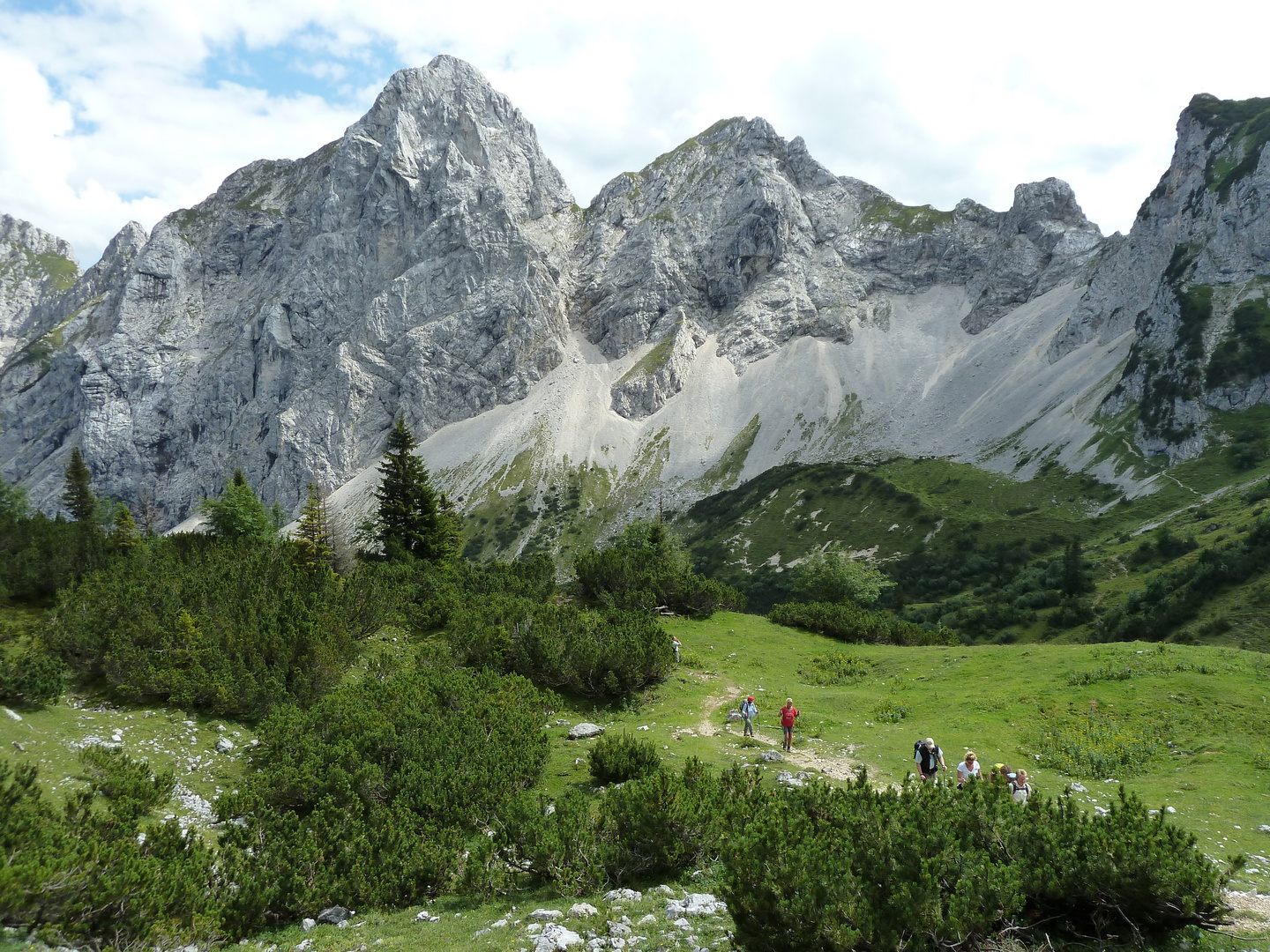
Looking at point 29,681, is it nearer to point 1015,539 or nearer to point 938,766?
point 938,766

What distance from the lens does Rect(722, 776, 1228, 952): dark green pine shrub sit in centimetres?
795

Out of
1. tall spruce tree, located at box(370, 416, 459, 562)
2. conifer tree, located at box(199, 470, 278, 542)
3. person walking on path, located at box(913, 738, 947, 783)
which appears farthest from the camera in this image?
conifer tree, located at box(199, 470, 278, 542)

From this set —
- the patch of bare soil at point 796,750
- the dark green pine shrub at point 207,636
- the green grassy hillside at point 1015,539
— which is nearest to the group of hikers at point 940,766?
the patch of bare soil at point 796,750

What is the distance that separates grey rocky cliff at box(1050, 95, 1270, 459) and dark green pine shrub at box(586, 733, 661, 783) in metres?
140

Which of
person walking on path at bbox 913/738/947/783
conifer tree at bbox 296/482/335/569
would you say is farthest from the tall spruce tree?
person walking on path at bbox 913/738/947/783

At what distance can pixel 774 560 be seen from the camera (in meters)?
132

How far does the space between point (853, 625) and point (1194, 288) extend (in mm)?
151804

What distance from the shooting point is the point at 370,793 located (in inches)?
604

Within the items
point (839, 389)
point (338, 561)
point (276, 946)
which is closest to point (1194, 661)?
point (276, 946)

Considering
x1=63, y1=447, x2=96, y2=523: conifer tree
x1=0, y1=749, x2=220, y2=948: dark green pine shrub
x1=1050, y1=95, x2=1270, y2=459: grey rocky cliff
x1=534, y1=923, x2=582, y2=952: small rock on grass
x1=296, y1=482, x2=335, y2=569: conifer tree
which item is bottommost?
x1=534, y1=923, x2=582, y2=952: small rock on grass

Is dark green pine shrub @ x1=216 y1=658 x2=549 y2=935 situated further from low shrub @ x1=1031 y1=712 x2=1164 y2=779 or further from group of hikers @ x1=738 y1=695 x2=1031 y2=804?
low shrub @ x1=1031 y1=712 x2=1164 y2=779

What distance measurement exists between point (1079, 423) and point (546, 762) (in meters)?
158

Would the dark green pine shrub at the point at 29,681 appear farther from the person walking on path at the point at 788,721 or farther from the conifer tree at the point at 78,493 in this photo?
the conifer tree at the point at 78,493

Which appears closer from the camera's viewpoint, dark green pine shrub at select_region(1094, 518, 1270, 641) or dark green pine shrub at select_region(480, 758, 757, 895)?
dark green pine shrub at select_region(480, 758, 757, 895)
